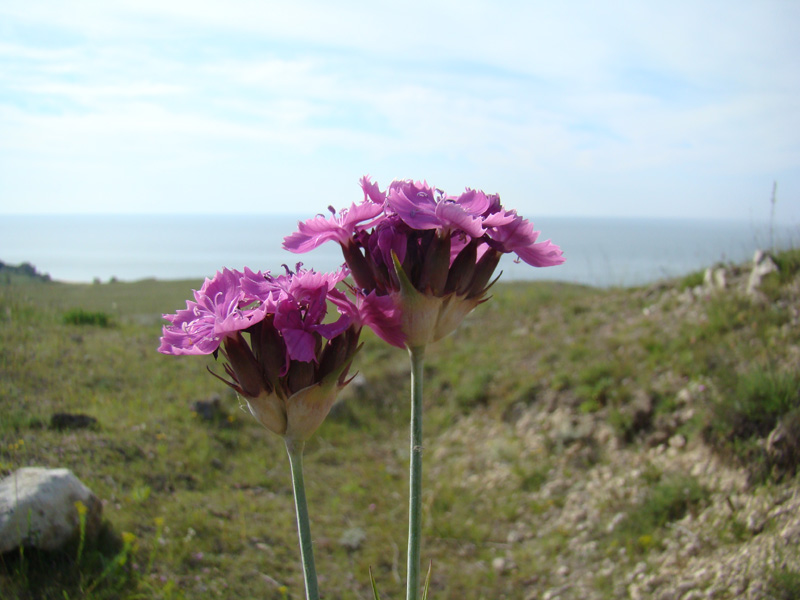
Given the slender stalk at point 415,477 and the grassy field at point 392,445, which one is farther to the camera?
the grassy field at point 392,445

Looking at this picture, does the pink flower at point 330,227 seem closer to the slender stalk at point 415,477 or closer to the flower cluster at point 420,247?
the flower cluster at point 420,247

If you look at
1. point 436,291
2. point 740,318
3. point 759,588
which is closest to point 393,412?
point 740,318

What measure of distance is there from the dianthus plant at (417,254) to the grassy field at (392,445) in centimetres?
294

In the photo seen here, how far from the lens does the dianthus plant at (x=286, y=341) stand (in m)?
1.52

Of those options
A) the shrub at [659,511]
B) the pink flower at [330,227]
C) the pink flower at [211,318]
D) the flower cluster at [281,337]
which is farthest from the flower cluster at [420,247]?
the shrub at [659,511]

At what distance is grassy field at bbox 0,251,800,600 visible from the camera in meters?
4.33

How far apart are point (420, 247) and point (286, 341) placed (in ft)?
1.64

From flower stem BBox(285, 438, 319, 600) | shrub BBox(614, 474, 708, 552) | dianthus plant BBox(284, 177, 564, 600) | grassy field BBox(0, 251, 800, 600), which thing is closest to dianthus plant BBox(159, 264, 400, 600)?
flower stem BBox(285, 438, 319, 600)

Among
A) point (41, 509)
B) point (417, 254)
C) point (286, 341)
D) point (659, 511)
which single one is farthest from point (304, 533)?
point (659, 511)

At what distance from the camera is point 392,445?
7.52 meters

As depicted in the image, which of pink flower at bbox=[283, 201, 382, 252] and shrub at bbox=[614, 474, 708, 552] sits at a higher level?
pink flower at bbox=[283, 201, 382, 252]

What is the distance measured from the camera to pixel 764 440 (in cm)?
464

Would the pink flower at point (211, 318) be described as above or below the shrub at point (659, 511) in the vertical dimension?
above

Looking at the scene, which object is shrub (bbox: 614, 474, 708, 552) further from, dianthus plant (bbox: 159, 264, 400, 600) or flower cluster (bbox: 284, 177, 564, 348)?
A: dianthus plant (bbox: 159, 264, 400, 600)
